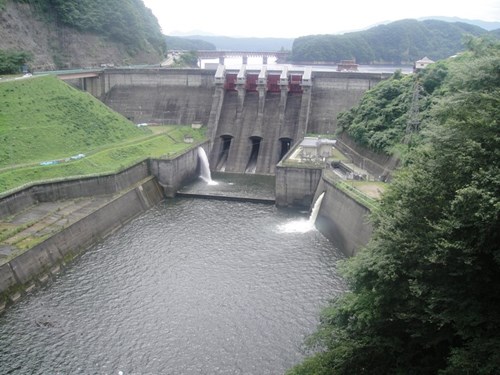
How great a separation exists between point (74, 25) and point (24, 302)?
55.6m

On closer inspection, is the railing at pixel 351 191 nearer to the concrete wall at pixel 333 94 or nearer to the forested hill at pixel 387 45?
the concrete wall at pixel 333 94

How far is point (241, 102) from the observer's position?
5944cm

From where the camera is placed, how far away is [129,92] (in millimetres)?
65062

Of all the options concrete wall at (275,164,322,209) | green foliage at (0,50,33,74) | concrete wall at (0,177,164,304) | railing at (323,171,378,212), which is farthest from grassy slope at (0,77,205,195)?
railing at (323,171,378,212)

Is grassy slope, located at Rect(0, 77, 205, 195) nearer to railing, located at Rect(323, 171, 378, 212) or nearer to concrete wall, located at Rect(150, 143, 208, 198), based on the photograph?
concrete wall, located at Rect(150, 143, 208, 198)

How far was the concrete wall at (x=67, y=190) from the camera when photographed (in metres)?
32.3

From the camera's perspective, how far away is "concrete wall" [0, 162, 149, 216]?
106ft

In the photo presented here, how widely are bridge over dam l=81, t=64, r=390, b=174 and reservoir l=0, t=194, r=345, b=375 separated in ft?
71.6

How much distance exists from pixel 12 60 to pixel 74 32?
17036mm

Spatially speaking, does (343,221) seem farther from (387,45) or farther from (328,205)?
(387,45)

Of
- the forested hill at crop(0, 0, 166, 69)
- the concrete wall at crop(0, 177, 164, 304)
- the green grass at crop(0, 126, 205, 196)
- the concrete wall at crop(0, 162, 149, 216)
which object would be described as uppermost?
the forested hill at crop(0, 0, 166, 69)

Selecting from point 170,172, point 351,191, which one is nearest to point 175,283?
point 351,191

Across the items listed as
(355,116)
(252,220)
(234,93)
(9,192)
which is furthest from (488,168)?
(234,93)

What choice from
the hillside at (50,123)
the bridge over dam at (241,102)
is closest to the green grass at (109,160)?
the hillside at (50,123)
